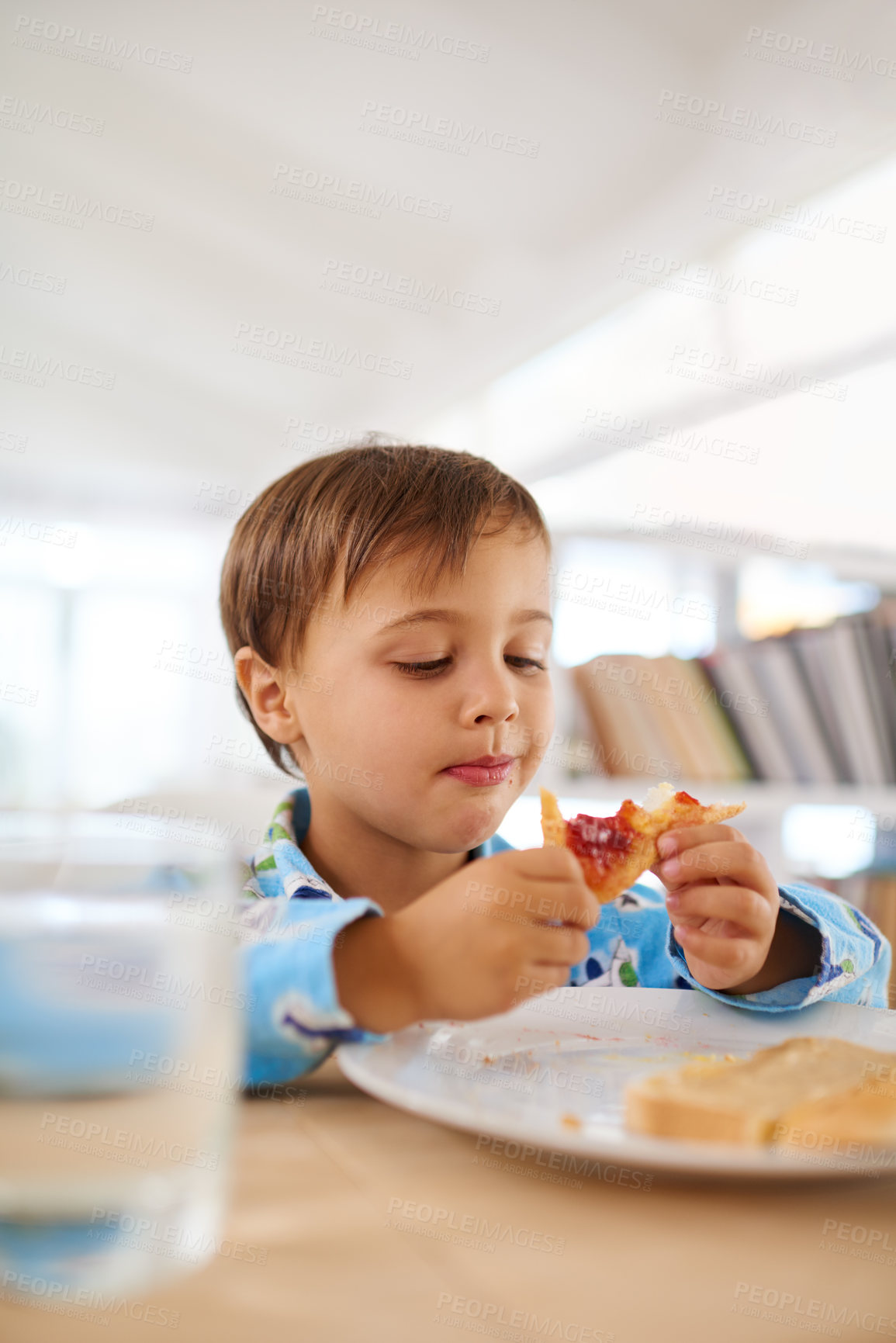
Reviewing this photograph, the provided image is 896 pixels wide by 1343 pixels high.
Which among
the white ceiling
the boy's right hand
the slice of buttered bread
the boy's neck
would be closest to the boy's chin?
the boy's neck

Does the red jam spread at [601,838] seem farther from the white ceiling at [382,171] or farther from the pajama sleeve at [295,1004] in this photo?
the white ceiling at [382,171]

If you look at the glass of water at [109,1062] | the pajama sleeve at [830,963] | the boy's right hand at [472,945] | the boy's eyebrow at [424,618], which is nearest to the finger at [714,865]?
the pajama sleeve at [830,963]

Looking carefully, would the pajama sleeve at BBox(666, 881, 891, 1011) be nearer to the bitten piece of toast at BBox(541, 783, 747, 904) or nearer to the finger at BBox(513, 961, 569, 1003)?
the bitten piece of toast at BBox(541, 783, 747, 904)

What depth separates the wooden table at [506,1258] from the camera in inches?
17.0

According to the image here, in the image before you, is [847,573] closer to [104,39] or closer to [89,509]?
[104,39]

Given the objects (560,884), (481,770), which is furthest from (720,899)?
(481,770)

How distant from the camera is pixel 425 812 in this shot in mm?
1445

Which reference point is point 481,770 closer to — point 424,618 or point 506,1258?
point 424,618

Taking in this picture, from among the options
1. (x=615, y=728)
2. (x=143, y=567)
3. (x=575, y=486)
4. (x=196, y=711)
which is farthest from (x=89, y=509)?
(x=615, y=728)

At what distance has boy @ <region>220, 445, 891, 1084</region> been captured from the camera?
85 centimetres

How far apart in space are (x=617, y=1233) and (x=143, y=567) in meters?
9.17

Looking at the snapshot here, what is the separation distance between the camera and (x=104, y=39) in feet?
11.2

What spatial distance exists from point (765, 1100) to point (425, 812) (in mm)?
816

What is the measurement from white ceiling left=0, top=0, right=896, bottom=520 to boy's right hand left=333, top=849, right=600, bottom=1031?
276 cm
